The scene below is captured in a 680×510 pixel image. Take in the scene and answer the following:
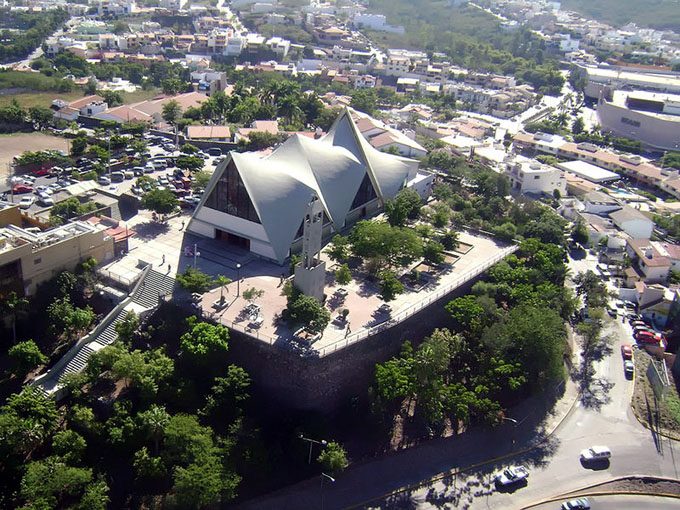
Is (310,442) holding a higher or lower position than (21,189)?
lower

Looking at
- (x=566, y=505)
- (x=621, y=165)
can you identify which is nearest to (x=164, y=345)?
(x=566, y=505)

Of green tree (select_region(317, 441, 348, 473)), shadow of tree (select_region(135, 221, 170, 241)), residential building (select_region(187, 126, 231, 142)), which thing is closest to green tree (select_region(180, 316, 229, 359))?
green tree (select_region(317, 441, 348, 473))

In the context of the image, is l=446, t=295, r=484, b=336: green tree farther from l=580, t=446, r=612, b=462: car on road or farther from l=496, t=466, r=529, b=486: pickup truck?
l=580, t=446, r=612, b=462: car on road

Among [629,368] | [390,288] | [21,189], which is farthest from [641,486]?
[21,189]

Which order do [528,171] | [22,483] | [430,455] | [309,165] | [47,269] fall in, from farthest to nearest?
[528,171] → [309,165] → [47,269] → [430,455] → [22,483]

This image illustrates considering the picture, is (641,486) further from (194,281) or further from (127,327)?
(127,327)

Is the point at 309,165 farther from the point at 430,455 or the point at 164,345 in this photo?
the point at 430,455

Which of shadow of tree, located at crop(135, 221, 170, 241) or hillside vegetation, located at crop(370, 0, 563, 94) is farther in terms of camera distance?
hillside vegetation, located at crop(370, 0, 563, 94)
